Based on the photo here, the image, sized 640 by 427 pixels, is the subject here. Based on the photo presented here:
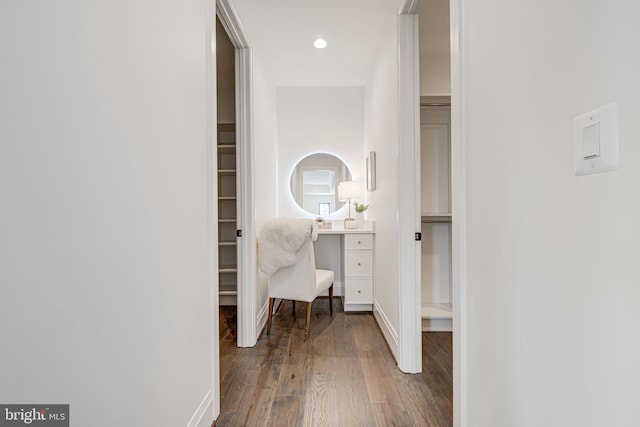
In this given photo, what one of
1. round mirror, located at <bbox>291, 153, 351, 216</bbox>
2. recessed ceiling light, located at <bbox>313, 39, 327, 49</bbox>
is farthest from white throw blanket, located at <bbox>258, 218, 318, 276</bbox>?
recessed ceiling light, located at <bbox>313, 39, 327, 49</bbox>

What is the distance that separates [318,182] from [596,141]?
3717 millimetres

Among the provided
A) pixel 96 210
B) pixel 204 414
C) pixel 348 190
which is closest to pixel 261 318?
pixel 204 414

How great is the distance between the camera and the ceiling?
2512mm

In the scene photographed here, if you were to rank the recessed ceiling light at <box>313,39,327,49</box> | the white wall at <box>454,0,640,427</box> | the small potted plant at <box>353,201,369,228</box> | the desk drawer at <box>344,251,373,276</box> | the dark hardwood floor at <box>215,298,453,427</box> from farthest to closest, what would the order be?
the small potted plant at <box>353,201,369,228</box>
the desk drawer at <box>344,251,373,276</box>
the recessed ceiling light at <box>313,39,327,49</box>
the dark hardwood floor at <box>215,298,453,427</box>
the white wall at <box>454,0,640,427</box>

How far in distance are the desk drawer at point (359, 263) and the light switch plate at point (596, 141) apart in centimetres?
292

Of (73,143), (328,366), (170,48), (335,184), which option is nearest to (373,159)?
(335,184)

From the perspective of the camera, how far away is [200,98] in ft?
5.18

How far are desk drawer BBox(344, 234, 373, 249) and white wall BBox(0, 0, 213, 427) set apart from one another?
2310 mm

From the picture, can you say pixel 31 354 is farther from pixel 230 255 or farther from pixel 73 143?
pixel 230 255

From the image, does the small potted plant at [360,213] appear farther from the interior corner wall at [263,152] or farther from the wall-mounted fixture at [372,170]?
the interior corner wall at [263,152]

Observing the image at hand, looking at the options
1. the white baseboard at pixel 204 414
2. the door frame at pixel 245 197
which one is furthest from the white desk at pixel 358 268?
the white baseboard at pixel 204 414

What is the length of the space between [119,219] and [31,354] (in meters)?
0.37

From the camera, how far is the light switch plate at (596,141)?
23.6 inches

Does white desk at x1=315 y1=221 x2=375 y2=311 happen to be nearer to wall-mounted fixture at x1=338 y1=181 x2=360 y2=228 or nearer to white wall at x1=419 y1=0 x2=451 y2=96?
wall-mounted fixture at x1=338 y1=181 x2=360 y2=228
